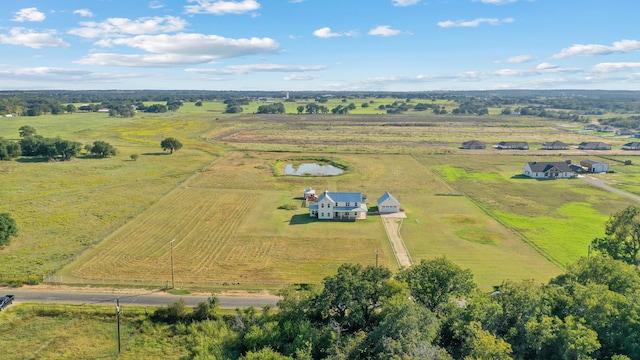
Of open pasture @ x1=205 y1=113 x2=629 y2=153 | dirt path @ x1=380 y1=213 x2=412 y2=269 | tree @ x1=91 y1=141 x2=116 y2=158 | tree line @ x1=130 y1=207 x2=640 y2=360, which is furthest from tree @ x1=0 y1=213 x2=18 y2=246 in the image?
open pasture @ x1=205 y1=113 x2=629 y2=153

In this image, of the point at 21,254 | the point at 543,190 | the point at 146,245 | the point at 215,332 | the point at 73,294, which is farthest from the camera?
the point at 543,190

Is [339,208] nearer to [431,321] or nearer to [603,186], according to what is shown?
[431,321]

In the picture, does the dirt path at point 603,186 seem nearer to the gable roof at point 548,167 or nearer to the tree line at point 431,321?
the gable roof at point 548,167

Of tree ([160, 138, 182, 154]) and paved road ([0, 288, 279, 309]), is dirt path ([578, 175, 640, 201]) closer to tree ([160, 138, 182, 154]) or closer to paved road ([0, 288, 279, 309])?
paved road ([0, 288, 279, 309])

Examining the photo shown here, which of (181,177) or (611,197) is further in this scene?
(181,177)

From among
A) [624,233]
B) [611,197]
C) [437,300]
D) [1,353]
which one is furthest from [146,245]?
[611,197]

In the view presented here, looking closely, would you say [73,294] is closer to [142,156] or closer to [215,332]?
[215,332]

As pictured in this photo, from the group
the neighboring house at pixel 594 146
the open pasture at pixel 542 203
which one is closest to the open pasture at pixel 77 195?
the open pasture at pixel 542 203
